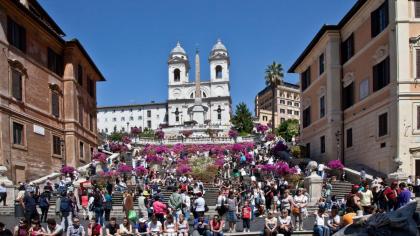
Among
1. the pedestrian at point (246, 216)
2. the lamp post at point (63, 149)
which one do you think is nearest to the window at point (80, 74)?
the lamp post at point (63, 149)

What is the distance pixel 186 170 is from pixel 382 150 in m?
15.9

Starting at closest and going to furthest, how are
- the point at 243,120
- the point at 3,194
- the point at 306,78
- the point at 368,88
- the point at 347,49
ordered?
the point at 3,194 → the point at 368,88 → the point at 347,49 → the point at 306,78 → the point at 243,120

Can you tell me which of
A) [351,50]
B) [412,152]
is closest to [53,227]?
[412,152]

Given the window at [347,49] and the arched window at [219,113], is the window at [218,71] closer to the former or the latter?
the arched window at [219,113]

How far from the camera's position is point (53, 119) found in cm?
3975

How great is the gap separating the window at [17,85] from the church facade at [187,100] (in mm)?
105878

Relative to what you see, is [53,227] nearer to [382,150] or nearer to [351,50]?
[382,150]

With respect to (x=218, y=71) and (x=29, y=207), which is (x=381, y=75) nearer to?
(x=29, y=207)

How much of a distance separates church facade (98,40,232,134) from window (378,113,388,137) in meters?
108

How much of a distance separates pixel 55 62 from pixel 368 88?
2089cm

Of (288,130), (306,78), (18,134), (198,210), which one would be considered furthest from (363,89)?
(288,130)

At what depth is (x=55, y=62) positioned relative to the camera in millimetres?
40906

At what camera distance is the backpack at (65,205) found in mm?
20953

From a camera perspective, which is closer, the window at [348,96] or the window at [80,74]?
the window at [348,96]
